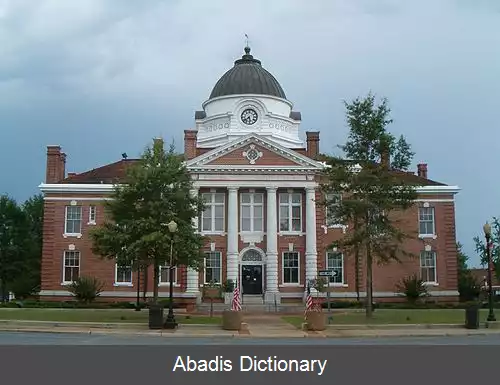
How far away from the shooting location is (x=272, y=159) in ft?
170

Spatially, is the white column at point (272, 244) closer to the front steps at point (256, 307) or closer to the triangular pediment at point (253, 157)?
the front steps at point (256, 307)

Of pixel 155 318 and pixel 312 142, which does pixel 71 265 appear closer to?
pixel 312 142

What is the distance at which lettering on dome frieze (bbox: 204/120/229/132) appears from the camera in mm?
60688

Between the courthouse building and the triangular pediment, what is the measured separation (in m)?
0.08

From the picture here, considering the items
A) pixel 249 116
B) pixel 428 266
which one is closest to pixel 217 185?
pixel 249 116

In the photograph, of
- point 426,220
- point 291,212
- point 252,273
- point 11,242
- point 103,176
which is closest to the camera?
point 252,273

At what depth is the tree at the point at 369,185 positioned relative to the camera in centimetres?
3322

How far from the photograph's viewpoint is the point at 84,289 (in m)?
49.2

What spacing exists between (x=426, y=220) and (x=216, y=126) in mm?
21326

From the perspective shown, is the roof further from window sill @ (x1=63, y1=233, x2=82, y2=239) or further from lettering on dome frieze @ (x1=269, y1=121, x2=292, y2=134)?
lettering on dome frieze @ (x1=269, y1=121, x2=292, y2=134)

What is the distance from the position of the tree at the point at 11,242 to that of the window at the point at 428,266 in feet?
126

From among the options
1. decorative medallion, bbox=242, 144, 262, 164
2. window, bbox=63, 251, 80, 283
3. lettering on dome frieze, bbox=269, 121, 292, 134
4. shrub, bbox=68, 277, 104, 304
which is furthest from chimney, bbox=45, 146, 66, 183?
lettering on dome frieze, bbox=269, 121, 292, 134
